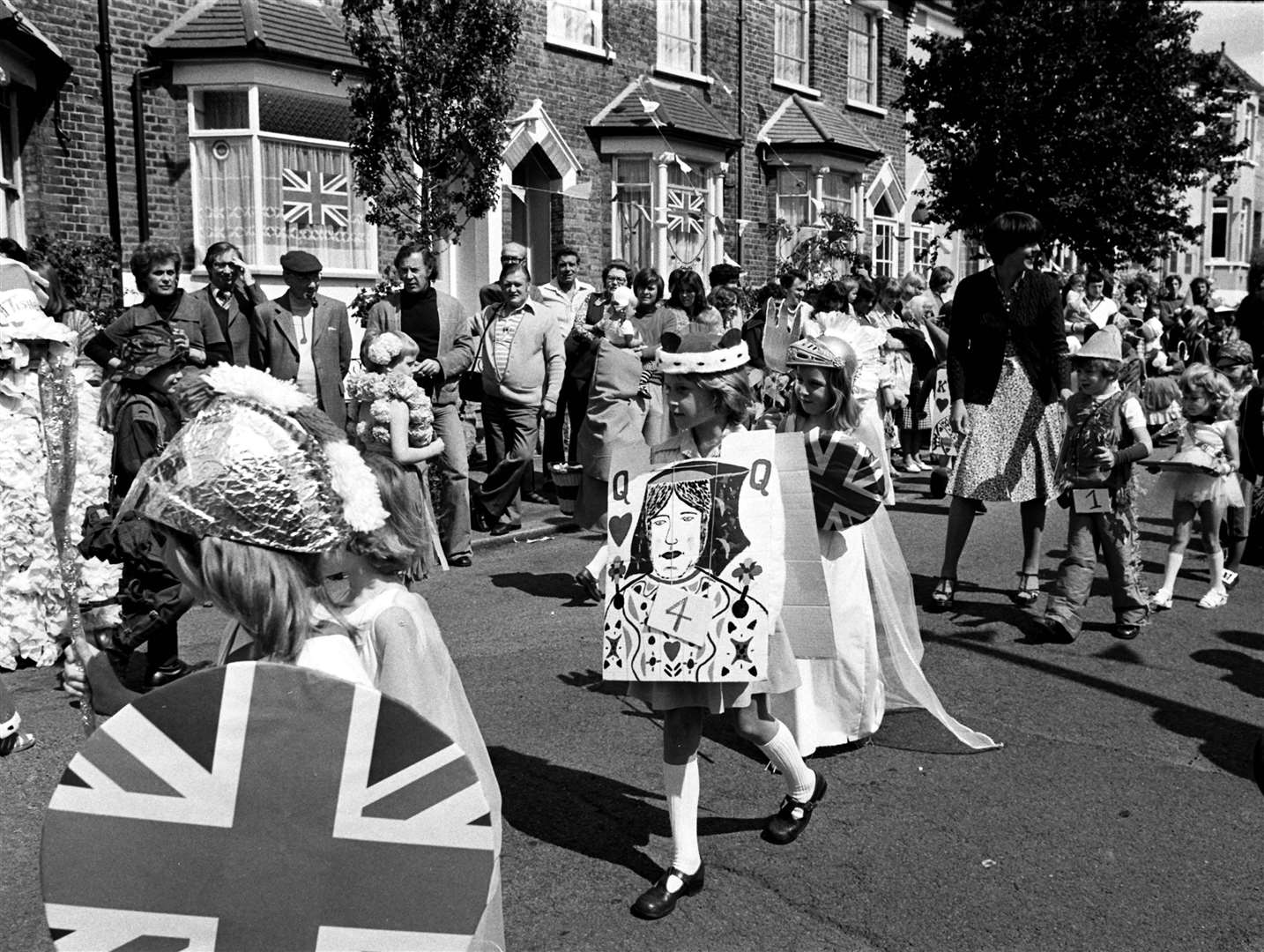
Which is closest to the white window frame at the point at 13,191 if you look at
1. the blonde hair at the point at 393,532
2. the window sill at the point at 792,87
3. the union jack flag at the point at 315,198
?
the union jack flag at the point at 315,198

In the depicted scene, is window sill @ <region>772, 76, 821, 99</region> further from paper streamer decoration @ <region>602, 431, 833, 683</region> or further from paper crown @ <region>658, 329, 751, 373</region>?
paper streamer decoration @ <region>602, 431, 833, 683</region>

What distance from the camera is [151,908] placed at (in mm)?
1817

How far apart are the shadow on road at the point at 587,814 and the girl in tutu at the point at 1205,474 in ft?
13.7

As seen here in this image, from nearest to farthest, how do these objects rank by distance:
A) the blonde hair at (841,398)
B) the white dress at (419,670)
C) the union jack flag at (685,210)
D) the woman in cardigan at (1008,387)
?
the white dress at (419,670)
the blonde hair at (841,398)
the woman in cardigan at (1008,387)
the union jack flag at (685,210)

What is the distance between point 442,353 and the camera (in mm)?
9195

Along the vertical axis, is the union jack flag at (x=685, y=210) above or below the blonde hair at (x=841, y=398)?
above

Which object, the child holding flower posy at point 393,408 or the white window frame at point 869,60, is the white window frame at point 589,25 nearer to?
the white window frame at point 869,60

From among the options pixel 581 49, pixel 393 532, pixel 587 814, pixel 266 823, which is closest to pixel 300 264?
pixel 587 814

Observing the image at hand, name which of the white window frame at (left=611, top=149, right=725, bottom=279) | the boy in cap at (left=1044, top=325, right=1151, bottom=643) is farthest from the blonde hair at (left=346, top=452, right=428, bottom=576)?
the white window frame at (left=611, top=149, right=725, bottom=279)

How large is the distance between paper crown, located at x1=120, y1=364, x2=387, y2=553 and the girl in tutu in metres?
6.49

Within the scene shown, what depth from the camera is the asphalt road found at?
3789mm

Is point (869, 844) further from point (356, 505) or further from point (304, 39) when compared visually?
point (304, 39)

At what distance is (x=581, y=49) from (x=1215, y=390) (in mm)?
12202

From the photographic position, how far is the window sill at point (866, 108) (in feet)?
Answer: 81.5
